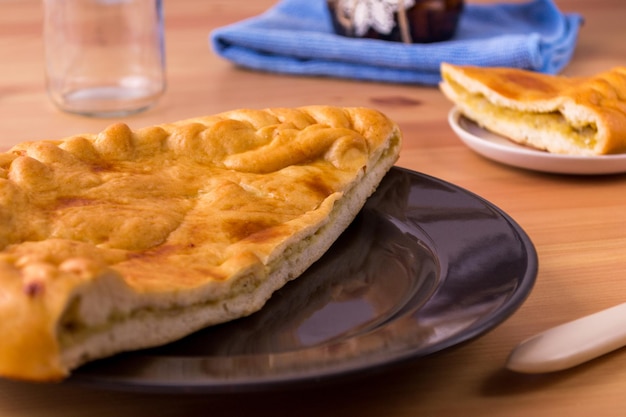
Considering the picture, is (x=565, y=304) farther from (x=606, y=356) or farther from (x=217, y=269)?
(x=217, y=269)

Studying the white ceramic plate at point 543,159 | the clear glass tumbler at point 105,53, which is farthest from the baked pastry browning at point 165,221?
the clear glass tumbler at point 105,53

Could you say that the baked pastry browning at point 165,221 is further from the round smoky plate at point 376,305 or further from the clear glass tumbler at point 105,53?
the clear glass tumbler at point 105,53

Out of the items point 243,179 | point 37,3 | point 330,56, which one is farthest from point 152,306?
point 37,3

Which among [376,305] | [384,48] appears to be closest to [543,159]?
[376,305]

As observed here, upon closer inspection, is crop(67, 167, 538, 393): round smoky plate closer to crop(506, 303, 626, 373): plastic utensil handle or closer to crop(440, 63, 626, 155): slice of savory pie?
crop(506, 303, 626, 373): plastic utensil handle

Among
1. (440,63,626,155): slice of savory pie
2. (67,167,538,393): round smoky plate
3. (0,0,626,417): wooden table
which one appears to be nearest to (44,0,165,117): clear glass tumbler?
(0,0,626,417): wooden table

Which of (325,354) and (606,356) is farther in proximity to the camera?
(606,356)
